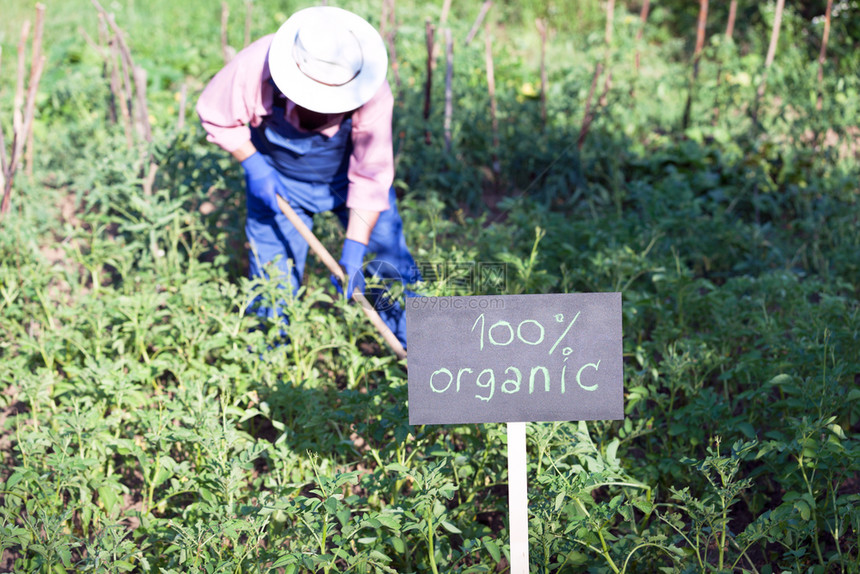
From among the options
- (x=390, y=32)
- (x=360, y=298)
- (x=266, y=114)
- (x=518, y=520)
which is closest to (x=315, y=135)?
(x=266, y=114)

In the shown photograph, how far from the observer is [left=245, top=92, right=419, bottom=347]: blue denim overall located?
8.98 feet

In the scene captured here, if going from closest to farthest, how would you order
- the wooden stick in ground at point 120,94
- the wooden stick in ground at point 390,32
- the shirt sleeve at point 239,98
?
1. the shirt sleeve at point 239,98
2. the wooden stick in ground at point 120,94
3. the wooden stick in ground at point 390,32

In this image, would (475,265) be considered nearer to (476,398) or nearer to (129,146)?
(476,398)

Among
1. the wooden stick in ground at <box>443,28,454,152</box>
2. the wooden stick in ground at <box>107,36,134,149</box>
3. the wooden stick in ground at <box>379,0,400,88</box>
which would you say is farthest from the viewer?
the wooden stick in ground at <box>379,0,400,88</box>

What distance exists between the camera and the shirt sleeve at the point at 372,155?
8.57ft

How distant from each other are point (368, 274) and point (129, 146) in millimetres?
1638

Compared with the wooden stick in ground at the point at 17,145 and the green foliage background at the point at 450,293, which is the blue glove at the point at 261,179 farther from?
the wooden stick in ground at the point at 17,145

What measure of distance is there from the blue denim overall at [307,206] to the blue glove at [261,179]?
0.08 meters

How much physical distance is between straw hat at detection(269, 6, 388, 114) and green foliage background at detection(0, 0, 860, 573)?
68 centimetres

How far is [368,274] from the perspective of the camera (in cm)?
315

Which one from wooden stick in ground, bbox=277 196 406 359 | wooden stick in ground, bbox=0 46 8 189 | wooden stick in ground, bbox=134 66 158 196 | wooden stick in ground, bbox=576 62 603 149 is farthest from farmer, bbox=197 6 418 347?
wooden stick in ground, bbox=576 62 603 149

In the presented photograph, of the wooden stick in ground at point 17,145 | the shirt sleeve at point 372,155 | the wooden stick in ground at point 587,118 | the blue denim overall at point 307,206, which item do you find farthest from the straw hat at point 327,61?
the wooden stick in ground at point 587,118

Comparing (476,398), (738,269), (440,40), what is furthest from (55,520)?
(440,40)

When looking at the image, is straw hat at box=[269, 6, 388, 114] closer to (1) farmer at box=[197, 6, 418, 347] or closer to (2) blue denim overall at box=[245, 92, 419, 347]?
(1) farmer at box=[197, 6, 418, 347]
